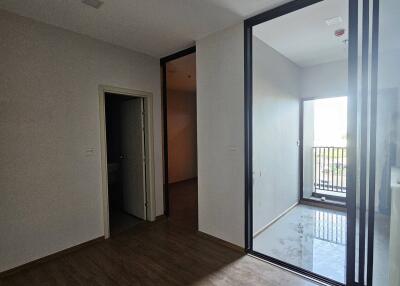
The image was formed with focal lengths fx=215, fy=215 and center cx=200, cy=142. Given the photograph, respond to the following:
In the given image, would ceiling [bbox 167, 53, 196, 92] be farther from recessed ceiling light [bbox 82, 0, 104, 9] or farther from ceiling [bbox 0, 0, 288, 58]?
recessed ceiling light [bbox 82, 0, 104, 9]

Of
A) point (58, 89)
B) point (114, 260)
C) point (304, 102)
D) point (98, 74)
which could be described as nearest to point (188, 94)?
point (304, 102)

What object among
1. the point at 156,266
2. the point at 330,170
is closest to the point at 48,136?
the point at 156,266

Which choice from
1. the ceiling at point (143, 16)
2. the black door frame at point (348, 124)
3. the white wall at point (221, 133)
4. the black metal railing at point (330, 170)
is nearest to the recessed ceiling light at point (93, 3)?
the ceiling at point (143, 16)

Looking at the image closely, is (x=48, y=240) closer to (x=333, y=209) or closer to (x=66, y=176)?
(x=66, y=176)

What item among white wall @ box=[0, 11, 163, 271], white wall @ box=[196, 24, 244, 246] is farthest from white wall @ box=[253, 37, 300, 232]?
white wall @ box=[0, 11, 163, 271]

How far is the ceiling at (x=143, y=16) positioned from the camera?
2100 mm

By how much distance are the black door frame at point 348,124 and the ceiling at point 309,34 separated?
31cm

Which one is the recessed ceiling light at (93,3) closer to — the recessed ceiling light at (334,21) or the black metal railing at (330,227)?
the recessed ceiling light at (334,21)

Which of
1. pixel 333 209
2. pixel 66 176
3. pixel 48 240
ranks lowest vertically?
pixel 333 209

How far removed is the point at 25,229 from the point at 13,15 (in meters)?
2.24

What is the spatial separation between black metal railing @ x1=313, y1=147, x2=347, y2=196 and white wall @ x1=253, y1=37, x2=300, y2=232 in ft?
2.32

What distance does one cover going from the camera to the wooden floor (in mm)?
2094

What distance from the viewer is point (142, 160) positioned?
3.53 meters

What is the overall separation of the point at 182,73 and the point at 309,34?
2.60 m
